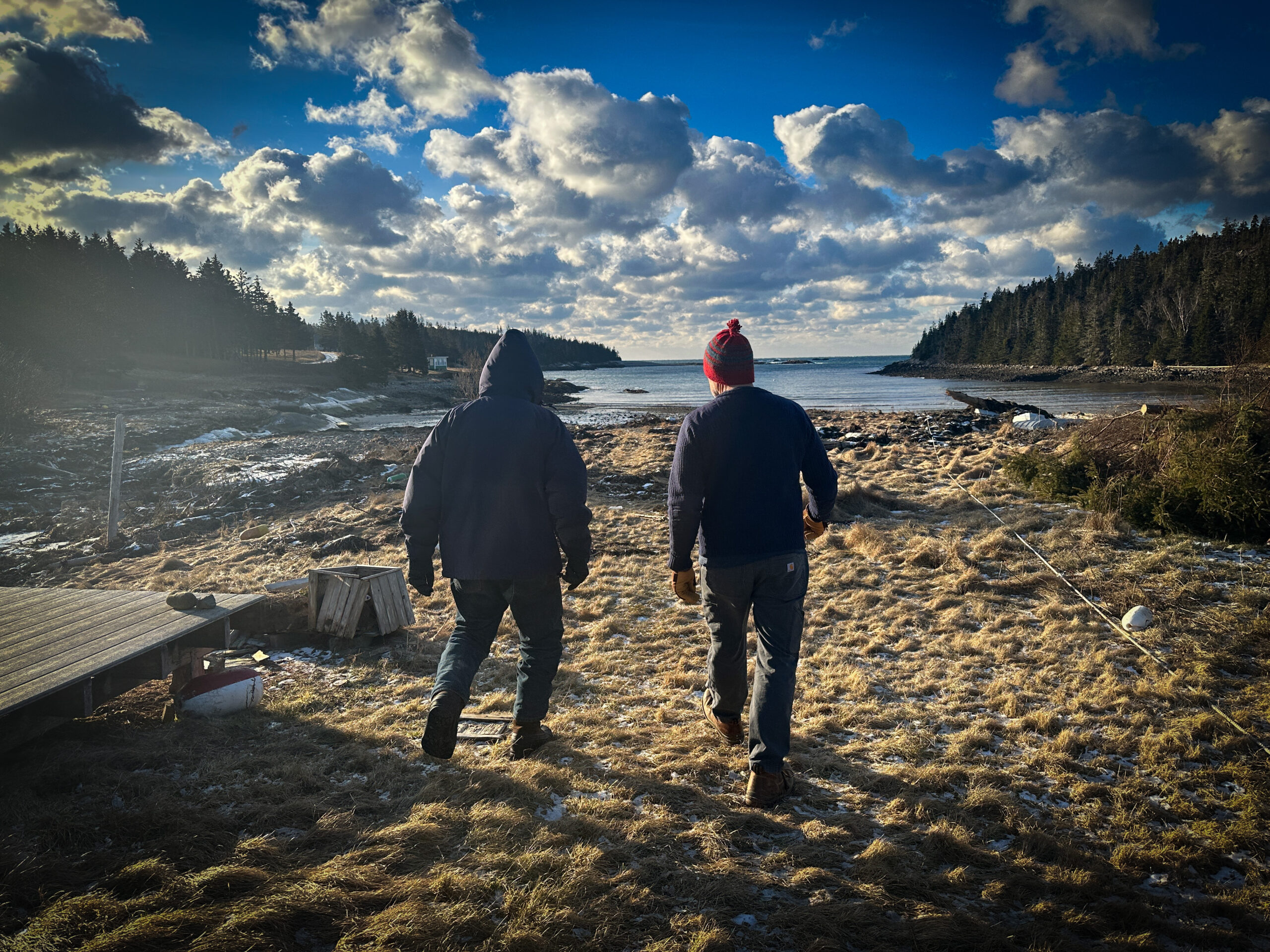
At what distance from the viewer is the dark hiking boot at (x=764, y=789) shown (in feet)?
10.3

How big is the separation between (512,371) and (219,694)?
3423 mm

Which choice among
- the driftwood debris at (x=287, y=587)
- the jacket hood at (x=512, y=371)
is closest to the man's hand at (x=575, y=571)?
the jacket hood at (x=512, y=371)

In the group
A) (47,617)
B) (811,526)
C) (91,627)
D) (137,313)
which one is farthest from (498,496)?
(137,313)

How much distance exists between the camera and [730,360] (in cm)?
349

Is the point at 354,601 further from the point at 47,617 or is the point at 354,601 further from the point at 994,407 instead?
the point at 994,407

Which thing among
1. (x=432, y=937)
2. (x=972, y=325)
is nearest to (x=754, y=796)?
(x=432, y=937)

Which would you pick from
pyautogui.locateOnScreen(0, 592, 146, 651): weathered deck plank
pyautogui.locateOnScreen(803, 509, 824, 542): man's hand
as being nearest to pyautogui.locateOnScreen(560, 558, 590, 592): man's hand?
pyautogui.locateOnScreen(803, 509, 824, 542): man's hand

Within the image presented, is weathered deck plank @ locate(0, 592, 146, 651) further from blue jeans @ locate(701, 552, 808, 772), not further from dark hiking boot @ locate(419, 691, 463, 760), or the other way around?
blue jeans @ locate(701, 552, 808, 772)

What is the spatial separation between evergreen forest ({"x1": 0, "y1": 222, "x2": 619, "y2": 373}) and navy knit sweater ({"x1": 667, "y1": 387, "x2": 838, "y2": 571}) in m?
42.7

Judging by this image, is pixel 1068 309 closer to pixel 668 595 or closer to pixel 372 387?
pixel 372 387

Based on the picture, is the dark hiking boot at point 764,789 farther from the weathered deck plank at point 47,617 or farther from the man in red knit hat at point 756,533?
the weathered deck plank at point 47,617

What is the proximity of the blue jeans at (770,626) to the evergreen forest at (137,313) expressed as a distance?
43024 mm

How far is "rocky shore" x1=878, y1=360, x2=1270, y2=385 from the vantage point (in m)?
59.7

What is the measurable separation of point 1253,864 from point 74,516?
19486 millimetres
